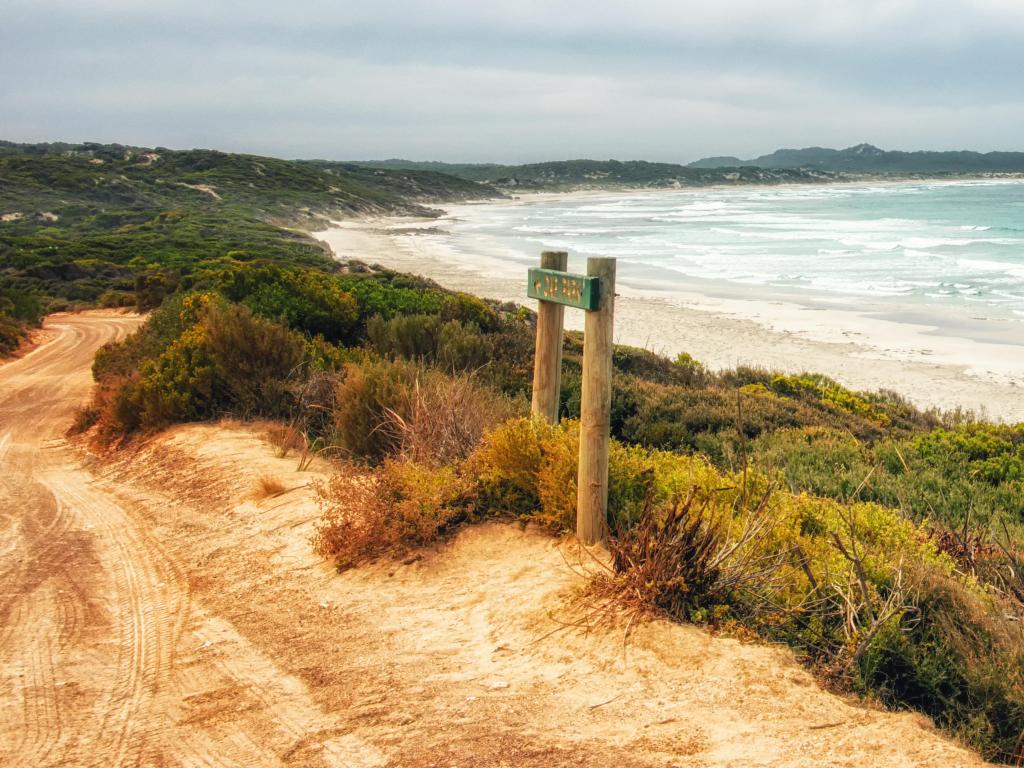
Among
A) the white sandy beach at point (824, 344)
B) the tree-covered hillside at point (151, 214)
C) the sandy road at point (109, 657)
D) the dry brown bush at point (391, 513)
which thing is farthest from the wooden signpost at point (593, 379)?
the tree-covered hillside at point (151, 214)

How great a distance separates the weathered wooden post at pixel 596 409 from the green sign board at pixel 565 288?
44mm

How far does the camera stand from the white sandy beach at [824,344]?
17062 millimetres

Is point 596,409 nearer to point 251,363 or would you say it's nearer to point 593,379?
point 593,379

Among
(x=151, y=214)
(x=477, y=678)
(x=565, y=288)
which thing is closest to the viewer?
(x=477, y=678)

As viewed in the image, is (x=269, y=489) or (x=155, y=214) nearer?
(x=269, y=489)

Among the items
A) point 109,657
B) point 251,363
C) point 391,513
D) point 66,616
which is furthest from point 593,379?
point 251,363

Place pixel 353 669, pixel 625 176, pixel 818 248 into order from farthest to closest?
pixel 625 176, pixel 818 248, pixel 353 669

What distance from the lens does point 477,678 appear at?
13.3 ft

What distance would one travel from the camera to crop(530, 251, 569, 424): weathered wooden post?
18.5 feet

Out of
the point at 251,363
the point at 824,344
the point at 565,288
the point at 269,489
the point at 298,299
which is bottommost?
the point at 824,344

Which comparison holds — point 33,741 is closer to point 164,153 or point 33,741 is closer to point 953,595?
point 953,595

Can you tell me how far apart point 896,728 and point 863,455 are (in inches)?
255

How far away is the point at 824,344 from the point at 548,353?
17.5m

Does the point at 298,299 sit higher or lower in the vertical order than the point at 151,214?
higher
